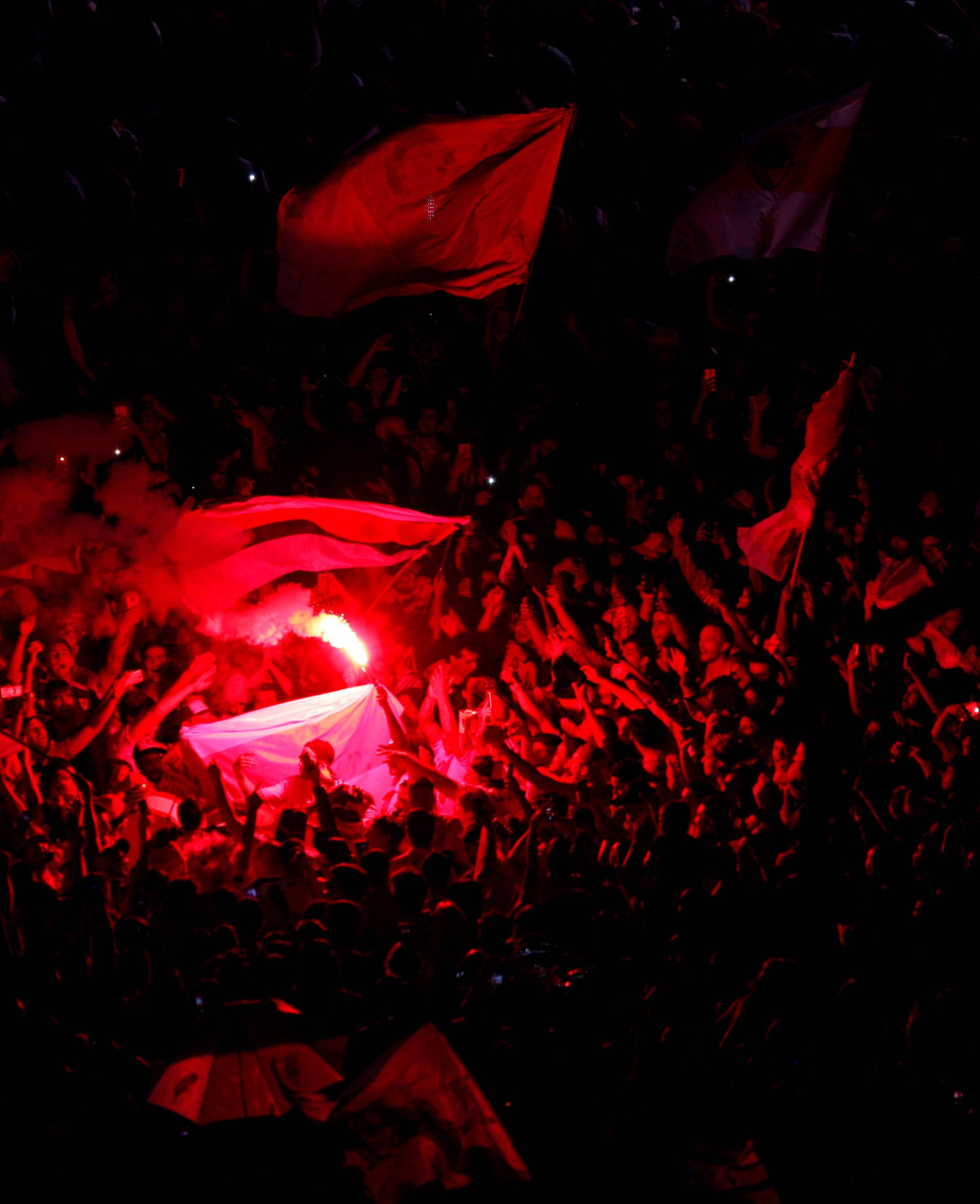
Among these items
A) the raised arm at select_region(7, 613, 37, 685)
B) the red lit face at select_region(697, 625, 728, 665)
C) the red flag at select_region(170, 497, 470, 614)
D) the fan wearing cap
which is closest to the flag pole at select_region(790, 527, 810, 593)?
the red lit face at select_region(697, 625, 728, 665)

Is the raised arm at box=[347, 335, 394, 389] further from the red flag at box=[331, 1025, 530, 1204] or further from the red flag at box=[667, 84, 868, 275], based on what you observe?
the red flag at box=[331, 1025, 530, 1204]

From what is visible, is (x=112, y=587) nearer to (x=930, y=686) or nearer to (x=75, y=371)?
(x=75, y=371)

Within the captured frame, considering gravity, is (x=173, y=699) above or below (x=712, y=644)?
above

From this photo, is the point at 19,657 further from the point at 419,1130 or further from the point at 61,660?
the point at 419,1130

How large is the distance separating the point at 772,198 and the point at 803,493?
2259mm

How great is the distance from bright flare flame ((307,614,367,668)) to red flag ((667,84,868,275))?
3619 millimetres

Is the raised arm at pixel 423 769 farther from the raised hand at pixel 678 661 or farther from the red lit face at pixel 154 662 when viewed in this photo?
the raised hand at pixel 678 661

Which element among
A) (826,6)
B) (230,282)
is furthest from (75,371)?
(826,6)

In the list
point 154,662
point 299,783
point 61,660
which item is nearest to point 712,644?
point 299,783

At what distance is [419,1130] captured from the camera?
9.78 ft

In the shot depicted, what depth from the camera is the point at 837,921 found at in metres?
4.23

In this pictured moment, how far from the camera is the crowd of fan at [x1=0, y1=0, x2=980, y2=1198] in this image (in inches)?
151

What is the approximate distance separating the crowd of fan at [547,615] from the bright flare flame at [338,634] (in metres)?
0.17

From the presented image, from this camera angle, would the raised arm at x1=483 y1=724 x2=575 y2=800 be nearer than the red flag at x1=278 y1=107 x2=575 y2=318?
Yes
